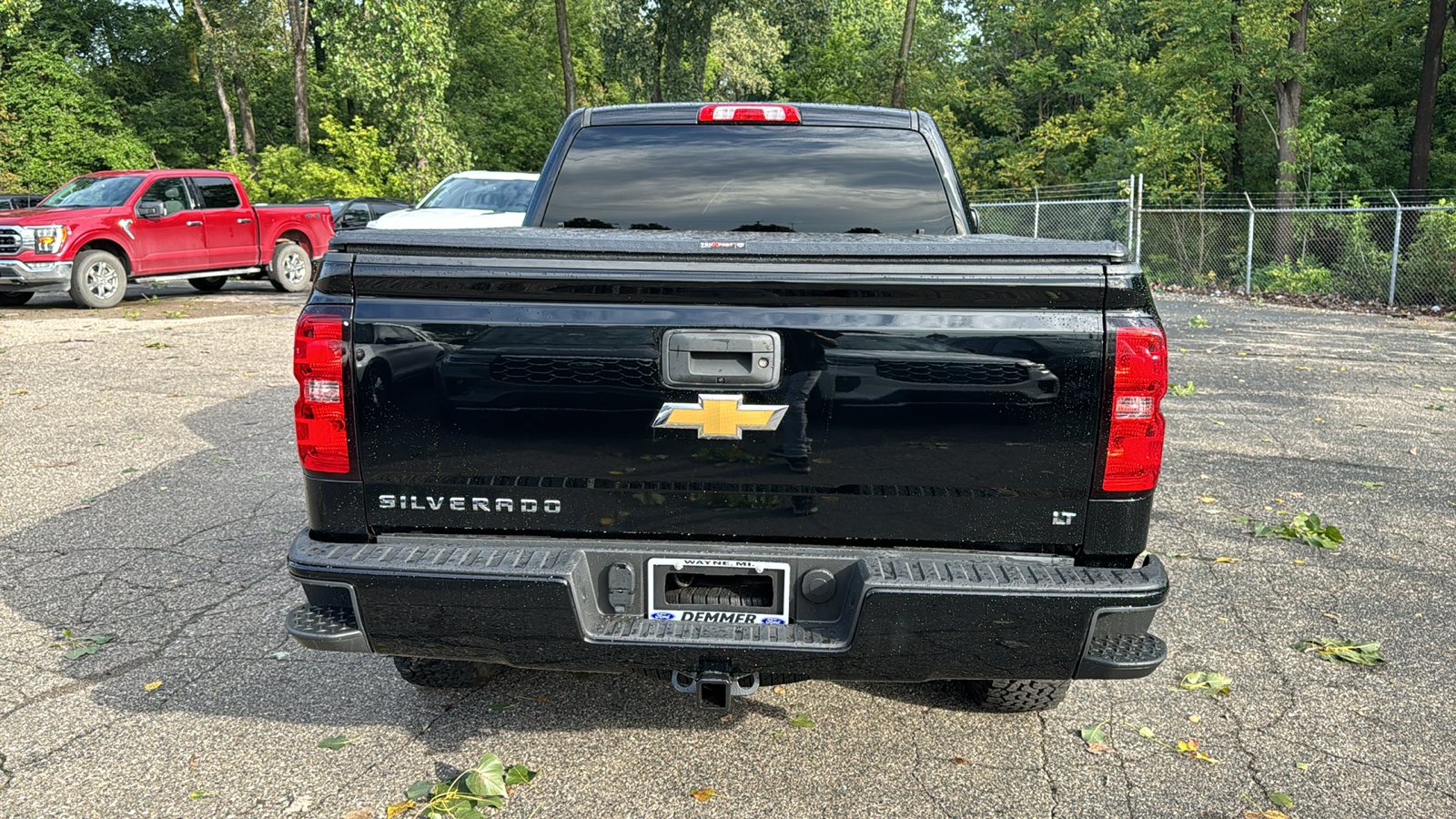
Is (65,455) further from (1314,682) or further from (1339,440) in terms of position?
(1339,440)

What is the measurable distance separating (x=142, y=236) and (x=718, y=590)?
15.6m

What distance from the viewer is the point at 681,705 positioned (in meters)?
3.68

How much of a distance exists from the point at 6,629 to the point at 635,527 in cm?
319

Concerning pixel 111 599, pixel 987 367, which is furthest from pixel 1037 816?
pixel 111 599

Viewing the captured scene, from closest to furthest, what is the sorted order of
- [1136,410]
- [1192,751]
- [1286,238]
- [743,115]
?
1. [1136,410]
2. [1192,751]
3. [743,115]
4. [1286,238]

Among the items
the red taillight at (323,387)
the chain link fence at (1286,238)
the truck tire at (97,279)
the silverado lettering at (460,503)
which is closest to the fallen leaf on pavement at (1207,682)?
the silverado lettering at (460,503)

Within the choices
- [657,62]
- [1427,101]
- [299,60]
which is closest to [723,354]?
[1427,101]

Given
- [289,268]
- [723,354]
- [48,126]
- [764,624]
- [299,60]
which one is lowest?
[764,624]

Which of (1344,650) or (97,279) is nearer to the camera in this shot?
(1344,650)

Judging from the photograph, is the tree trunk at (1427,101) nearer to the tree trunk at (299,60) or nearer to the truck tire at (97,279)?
the truck tire at (97,279)

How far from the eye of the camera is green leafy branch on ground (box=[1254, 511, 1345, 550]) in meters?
5.45

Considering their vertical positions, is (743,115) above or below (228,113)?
below

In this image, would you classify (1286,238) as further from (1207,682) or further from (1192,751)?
(1192,751)

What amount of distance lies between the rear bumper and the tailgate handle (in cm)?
45
